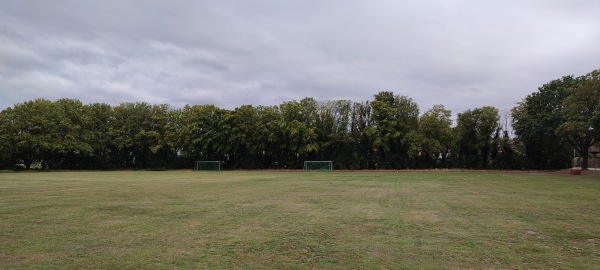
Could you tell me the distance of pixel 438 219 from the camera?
11.5 m

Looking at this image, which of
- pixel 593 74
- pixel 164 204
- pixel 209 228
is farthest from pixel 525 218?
pixel 593 74

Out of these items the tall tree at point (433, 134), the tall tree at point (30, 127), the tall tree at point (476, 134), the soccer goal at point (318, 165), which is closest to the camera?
the tall tree at point (433, 134)

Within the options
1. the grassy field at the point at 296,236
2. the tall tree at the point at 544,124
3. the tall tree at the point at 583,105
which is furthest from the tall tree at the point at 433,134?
the grassy field at the point at 296,236

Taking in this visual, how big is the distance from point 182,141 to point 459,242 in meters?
61.0

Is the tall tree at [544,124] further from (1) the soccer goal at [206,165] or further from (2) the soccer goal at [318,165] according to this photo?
(1) the soccer goal at [206,165]

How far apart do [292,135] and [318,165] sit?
19.3 ft

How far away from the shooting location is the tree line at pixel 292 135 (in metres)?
54.2

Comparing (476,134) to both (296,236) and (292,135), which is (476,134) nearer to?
(292,135)

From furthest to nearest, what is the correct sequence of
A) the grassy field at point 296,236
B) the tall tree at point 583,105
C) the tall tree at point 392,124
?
the tall tree at point 392,124 < the tall tree at point 583,105 < the grassy field at point 296,236

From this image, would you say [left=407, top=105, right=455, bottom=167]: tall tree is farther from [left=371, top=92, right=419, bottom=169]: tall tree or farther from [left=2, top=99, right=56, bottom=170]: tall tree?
[left=2, top=99, right=56, bottom=170]: tall tree

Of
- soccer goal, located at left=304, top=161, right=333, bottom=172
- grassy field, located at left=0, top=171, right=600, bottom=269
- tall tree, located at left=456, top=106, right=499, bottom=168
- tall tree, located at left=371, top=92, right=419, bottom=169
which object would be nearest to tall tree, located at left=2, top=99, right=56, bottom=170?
soccer goal, located at left=304, top=161, right=333, bottom=172

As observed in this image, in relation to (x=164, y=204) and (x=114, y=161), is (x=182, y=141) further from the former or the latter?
(x=164, y=204)

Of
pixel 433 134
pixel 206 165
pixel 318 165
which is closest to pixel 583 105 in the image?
pixel 433 134

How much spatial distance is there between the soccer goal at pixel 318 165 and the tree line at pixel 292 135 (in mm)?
1882
